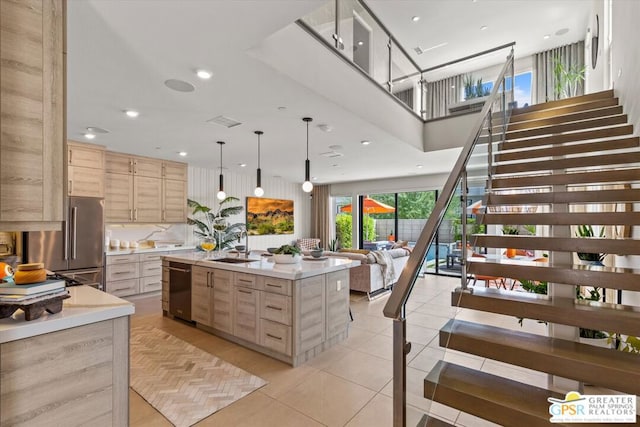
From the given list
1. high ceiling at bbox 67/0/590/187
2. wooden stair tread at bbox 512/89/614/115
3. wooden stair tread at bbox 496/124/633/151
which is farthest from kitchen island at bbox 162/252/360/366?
wooden stair tread at bbox 512/89/614/115

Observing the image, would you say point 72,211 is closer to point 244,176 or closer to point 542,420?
point 244,176

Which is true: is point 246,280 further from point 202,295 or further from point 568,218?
point 568,218

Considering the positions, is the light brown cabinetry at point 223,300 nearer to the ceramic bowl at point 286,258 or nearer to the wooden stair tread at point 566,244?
the ceramic bowl at point 286,258

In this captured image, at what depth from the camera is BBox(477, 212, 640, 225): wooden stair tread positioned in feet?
7.42

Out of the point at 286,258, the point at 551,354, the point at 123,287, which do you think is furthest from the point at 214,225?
the point at 551,354

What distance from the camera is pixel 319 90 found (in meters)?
3.18

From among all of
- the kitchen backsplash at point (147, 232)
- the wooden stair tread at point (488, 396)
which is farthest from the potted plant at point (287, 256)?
the kitchen backsplash at point (147, 232)

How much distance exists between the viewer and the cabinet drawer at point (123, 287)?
17.5 ft

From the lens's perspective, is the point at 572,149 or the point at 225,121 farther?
the point at 225,121

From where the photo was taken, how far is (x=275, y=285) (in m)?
3.15

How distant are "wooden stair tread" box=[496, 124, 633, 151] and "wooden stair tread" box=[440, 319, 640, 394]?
181 centimetres

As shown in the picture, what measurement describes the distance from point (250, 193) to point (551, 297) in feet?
24.9

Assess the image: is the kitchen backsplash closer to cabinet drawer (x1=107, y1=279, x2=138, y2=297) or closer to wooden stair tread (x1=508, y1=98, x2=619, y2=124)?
cabinet drawer (x1=107, y1=279, x2=138, y2=297)

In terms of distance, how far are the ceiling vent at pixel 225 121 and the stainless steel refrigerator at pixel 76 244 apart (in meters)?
2.62
